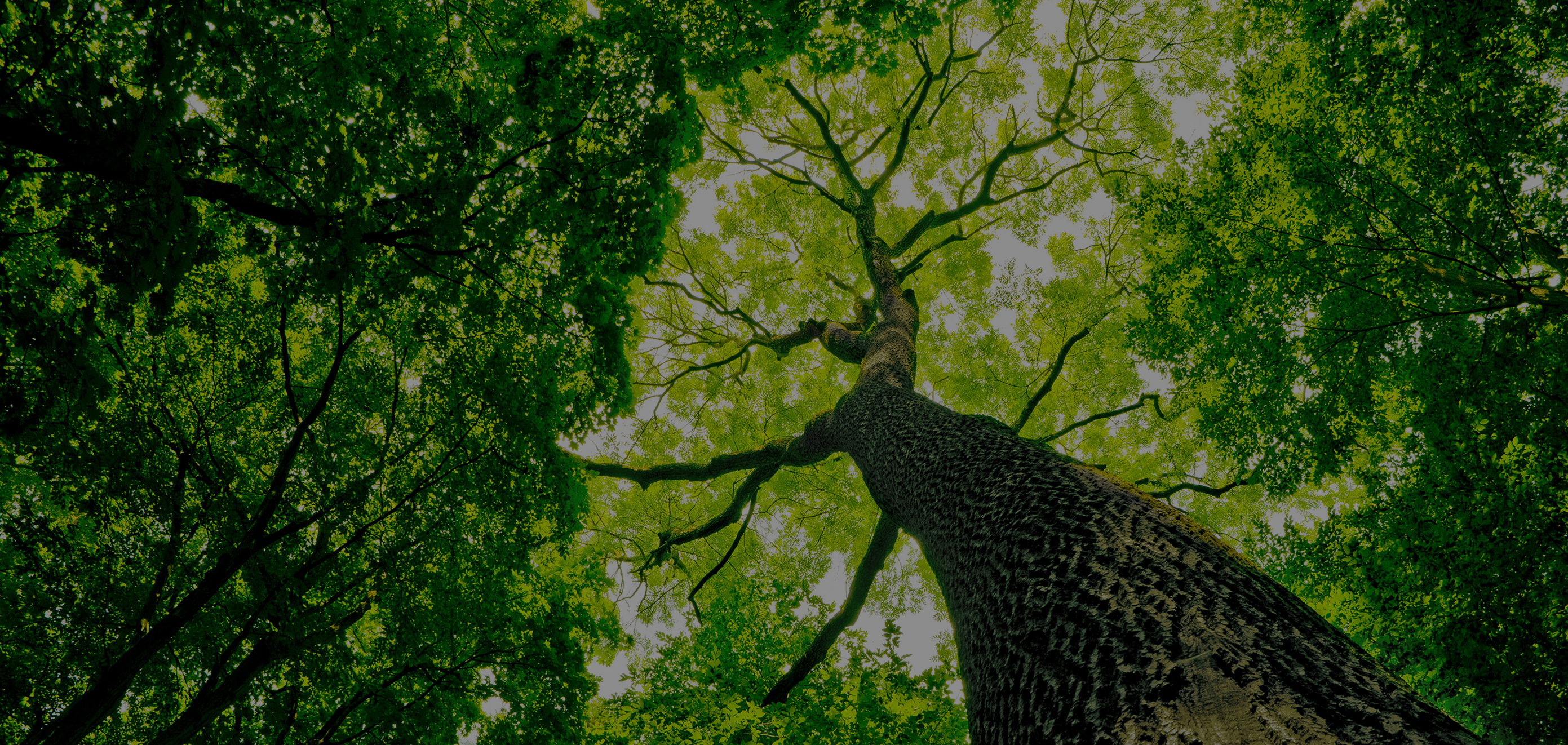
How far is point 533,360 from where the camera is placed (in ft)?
17.7

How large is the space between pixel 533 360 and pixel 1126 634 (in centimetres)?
494

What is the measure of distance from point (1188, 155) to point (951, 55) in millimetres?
5356

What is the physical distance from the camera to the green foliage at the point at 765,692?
6.14 metres

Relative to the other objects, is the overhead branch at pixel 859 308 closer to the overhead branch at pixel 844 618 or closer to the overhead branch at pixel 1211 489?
the overhead branch at pixel 844 618

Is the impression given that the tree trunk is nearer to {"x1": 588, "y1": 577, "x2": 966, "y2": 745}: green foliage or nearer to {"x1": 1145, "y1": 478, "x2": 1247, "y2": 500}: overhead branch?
{"x1": 588, "y1": 577, "x2": 966, "y2": 745}: green foliage

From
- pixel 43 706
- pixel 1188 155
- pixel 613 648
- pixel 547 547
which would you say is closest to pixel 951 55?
pixel 1188 155

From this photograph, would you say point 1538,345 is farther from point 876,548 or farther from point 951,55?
point 951,55

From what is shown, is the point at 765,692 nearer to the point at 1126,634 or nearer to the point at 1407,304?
the point at 1126,634

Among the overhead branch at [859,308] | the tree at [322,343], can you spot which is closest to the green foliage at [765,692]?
the tree at [322,343]

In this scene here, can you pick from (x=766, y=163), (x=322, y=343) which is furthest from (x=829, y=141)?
(x=322, y=343)

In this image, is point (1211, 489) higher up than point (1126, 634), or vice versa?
point (1211, 489)

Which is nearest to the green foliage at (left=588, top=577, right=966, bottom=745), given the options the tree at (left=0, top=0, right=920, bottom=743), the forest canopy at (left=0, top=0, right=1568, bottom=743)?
the forest canopy at (left=0, top=0, right=1568, bottom=743)

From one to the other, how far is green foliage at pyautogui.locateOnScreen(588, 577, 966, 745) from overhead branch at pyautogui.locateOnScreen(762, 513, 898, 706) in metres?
0.14

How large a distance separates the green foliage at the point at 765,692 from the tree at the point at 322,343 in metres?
1.00
